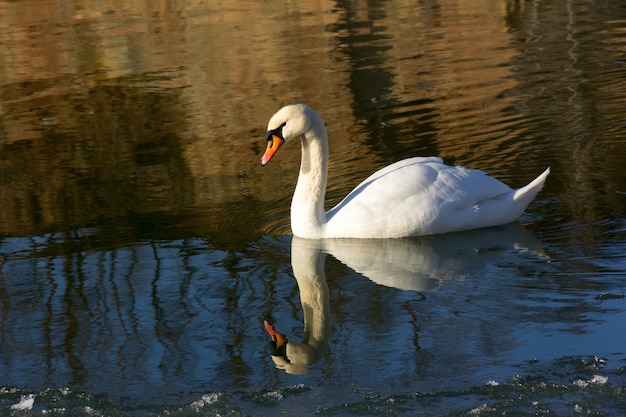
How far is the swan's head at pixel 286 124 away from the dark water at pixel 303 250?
2.54 ft

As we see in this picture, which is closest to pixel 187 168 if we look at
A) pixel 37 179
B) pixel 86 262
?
pixel 37 179

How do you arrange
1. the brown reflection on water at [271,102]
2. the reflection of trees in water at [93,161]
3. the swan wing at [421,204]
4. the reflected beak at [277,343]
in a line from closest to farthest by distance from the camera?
the reflected beak at [277,343] → the swan wing at [421,204] → the reflection of trees in water at [93,161] → the brown reflection on water at [271,102]

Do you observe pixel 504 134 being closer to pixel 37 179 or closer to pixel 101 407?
pixel 37 179

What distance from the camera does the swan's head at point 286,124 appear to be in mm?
7887

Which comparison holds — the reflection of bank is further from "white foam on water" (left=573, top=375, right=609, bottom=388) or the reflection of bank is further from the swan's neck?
"white foam on water" (left=573, top=375, right=609, bottom=388)

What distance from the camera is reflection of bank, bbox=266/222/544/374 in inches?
278

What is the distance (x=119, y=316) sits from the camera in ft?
22.7

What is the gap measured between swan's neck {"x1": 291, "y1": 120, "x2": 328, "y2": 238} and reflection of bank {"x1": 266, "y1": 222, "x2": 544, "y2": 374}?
4.9 inches

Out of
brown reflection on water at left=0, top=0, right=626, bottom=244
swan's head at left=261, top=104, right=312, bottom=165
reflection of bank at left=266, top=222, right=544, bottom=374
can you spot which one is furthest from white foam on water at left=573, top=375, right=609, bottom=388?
swan's head at left=261, top=104, right=312, bottom=165

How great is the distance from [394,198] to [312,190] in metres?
0.63

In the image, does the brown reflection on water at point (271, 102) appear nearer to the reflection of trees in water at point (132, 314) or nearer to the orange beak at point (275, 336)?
the reflection of trees in water at point (132, 314)

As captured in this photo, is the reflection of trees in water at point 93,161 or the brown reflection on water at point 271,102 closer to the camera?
the reflection of trees in water at point 93,161

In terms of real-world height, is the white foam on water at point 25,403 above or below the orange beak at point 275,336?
above

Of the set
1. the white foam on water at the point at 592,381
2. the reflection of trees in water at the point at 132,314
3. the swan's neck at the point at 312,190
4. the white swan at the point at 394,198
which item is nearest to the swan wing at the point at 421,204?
the white swan at the point at 394,198
